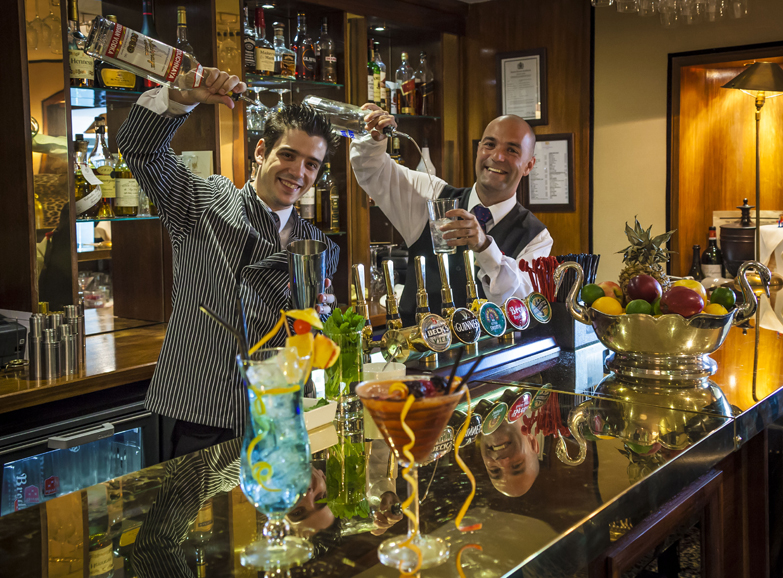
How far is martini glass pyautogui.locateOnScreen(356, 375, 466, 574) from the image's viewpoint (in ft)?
2.66

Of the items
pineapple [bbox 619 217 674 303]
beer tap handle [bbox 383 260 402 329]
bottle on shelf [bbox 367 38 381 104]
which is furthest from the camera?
bottle on shelf [bbox 367 38 381 104]

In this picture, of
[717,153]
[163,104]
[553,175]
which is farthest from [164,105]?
[717,153]

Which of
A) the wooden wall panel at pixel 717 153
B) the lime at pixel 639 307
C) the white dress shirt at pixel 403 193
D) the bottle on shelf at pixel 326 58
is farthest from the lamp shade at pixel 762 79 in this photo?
the lime at pixel 639 307

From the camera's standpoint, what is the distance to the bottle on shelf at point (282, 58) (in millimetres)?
3428

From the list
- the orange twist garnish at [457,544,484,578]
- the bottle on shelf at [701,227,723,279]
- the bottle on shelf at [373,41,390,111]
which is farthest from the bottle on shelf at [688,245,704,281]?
the orange twist garnish at [457,544,484,578]

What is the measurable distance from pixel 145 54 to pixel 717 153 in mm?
3703

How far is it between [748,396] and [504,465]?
0.74 metres

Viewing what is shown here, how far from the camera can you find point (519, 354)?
6.56 ft

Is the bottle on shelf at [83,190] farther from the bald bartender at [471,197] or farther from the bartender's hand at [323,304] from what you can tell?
the bartender's hand at [323,304]

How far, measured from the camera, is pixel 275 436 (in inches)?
31.3

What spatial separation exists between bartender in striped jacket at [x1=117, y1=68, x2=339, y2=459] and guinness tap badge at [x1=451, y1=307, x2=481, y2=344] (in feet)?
1.21

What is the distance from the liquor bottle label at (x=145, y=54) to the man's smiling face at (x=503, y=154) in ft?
5.60

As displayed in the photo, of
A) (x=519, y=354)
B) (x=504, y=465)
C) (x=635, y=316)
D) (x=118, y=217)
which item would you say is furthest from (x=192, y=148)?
(x=504, y=465)

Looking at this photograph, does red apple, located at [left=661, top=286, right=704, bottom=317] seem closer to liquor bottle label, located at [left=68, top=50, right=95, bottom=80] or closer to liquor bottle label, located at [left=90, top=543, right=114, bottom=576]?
liquor bottle label, located at [left=90, top=543, right=114, bottom=576]
